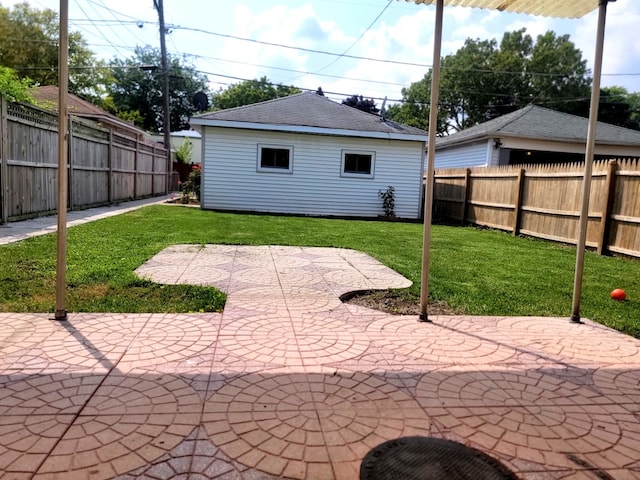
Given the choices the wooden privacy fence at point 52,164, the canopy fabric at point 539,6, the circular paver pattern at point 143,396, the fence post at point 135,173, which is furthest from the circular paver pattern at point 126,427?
the fence post at point 135,173

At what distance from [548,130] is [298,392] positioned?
63.4 ft

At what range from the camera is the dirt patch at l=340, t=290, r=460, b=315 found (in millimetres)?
4318

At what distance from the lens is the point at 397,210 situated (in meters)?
16.3

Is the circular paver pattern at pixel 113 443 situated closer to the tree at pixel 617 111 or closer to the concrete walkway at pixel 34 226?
the concrete walkway at pixel 34 226

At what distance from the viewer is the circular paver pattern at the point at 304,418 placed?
1940 mm

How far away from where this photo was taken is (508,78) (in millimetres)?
42188

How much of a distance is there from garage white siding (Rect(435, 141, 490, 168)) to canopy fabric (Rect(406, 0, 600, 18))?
14420 millimetres

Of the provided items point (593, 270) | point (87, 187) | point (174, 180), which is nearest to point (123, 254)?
point (593, 270)

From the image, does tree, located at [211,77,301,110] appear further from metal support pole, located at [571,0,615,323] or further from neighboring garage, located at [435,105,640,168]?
metal support pole, located at [571,0,615,323]

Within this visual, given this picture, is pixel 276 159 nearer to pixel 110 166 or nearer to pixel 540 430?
pixel 110 166

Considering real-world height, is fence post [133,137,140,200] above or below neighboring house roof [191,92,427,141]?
below

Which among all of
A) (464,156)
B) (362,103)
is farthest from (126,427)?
(362,103)

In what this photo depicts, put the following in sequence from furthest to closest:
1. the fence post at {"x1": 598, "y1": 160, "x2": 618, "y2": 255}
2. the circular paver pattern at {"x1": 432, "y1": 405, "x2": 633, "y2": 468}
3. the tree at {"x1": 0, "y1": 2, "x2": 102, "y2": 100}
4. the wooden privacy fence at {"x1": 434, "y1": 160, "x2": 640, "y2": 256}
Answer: the tree at {"x1": 0, "y1": 2, "x2": 102, "y2": 100}, the fence post at {"x1": 598, "y1": 160, "x2": 618, "y2": 255}, the wooden privacy fence at {"x1": 434, "y1": 160, "x2": 640, "y2": 256}, the circular paver pattern at {"x1": 432, "y1": 405, "x2": 633, "y2": 468}

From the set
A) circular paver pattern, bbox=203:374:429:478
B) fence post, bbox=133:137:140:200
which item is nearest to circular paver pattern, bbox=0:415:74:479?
circular paver pattern, bbox=203:374:429:478
